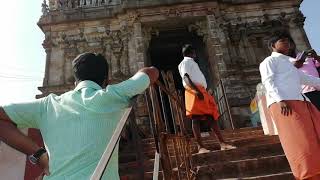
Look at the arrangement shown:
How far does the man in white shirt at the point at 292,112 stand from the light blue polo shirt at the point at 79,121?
194 centimetres

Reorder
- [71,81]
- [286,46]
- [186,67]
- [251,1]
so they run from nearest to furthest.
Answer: [286,46] → [186,67] → [71,81] → [251,1]

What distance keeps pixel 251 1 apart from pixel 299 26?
2253 mm

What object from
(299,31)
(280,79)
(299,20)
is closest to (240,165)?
(280,79)

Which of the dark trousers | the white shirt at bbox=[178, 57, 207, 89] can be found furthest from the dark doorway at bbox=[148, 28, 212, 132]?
the dark trousers

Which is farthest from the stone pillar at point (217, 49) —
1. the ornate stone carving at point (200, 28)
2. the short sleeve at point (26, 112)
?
the short sleeve at point (26, 112)

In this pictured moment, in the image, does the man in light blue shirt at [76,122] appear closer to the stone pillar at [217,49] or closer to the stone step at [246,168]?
the stone step at [246,168]

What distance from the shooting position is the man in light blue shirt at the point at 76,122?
1.75 meters

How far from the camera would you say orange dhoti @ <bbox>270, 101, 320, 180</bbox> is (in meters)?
3.09

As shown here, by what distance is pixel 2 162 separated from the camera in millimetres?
5703

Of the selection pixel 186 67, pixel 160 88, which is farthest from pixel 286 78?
pixel 186 67

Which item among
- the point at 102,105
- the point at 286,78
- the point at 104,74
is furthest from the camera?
the point at 286,78

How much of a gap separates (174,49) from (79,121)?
14.1 meters

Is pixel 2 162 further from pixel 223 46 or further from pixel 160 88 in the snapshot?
pixel 223 46

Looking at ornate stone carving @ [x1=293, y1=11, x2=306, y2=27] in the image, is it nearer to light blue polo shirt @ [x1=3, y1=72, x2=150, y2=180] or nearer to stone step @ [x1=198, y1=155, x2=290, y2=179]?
stone step @ [x1=198, y1=155, x2=290, y2=179]
